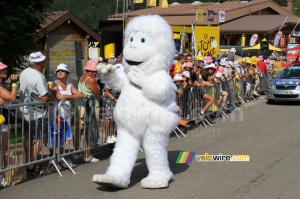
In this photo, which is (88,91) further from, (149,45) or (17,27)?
(17,27)

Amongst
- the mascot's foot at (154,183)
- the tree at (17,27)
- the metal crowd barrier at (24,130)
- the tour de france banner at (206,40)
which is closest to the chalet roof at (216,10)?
the tour de france banner at (206,40)

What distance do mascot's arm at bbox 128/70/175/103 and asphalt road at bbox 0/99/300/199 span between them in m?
1.32

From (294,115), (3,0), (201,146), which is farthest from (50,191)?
(294,115)

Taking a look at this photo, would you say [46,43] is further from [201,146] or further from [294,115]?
[201,146]

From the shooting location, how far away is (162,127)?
6594mm

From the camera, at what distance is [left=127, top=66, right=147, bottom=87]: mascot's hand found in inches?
259

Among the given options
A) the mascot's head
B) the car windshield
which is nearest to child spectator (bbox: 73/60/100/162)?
the mascot's head

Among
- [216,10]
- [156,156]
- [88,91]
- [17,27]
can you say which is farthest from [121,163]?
[216,10]

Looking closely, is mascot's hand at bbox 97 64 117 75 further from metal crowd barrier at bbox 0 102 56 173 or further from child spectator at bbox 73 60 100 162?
child spectator at bbox 73 60 100 162

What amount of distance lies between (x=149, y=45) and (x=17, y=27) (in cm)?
531

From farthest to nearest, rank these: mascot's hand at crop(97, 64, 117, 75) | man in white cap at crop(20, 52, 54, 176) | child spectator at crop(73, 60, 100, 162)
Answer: child spectator at crop(73, 60, 100, 162), man in white cap at crop(20, 52, 54, 176), mascot's hand at crop(97, 64, 117, 75)

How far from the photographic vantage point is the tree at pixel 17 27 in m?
10.7

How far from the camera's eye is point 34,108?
7023 millimetres

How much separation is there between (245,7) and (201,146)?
4900cm
